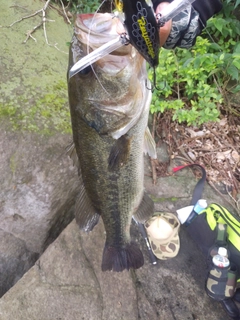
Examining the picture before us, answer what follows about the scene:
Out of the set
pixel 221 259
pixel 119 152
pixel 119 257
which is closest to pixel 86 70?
pixel 119 152

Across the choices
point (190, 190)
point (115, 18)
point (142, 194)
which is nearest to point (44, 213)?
point (142, 194)

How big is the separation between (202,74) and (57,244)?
2339mm

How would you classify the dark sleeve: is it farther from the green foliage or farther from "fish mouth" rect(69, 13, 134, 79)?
the green foliage

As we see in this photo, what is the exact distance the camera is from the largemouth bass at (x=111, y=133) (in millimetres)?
1390

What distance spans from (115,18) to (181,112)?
2.42 meters

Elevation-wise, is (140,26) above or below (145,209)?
above

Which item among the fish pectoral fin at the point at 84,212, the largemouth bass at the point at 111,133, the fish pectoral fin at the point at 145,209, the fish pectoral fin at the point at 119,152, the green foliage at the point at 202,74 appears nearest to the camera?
the largemouth bass at the point at 111,133

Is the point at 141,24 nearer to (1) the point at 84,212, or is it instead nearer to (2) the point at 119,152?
(2) the point at 119,152

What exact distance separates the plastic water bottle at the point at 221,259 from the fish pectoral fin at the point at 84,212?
96 centimetres

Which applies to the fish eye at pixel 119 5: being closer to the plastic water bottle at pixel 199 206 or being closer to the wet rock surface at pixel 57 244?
the wet rock surface at pixel 57 244

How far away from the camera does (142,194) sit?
2.16 m

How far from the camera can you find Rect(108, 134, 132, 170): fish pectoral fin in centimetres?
175

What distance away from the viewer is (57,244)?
2.74 meters

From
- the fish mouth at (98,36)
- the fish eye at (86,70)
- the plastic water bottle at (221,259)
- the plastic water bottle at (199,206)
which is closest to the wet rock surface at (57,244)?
the plastic water bottle at (199,206)
